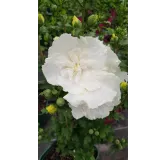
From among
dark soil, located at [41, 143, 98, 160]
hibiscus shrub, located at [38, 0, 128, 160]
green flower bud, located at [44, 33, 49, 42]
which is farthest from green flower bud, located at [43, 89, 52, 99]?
dark soil, located at [41, 143, 98, 160]

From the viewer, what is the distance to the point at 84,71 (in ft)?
2.35

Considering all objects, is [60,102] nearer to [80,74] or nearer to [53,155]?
[80,74]

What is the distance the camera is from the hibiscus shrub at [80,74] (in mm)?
696

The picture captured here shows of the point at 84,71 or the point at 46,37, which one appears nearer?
the point at 84,71

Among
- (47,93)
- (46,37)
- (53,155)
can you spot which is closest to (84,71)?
(47,93)

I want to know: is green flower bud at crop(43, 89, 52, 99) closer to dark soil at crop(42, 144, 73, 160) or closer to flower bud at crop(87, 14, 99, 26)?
flower bud at crop(87, 14, 99, 26)

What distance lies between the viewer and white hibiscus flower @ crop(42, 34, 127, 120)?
2.27 ft

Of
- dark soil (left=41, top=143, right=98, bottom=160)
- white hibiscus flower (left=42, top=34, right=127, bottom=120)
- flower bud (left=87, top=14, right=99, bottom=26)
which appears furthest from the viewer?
dark soil (left=41, top=143, right=98, bottom=160)

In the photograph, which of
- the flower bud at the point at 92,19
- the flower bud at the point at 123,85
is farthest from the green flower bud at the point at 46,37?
the flower bud at the point at 123,85

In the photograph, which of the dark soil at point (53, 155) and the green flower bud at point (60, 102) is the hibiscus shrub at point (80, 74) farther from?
the dark soil at point (53, 155)

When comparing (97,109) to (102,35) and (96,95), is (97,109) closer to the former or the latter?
(96,95)

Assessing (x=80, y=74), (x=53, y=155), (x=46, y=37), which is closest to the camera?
(x=80, y=74)

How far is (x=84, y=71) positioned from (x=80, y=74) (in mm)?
13
